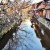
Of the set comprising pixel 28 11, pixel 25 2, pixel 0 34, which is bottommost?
pixel 28 11

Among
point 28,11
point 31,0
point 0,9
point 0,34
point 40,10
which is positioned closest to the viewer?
point 0,34

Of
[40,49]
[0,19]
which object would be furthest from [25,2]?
[40,49]

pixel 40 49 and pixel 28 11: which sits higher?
pixel 40 49

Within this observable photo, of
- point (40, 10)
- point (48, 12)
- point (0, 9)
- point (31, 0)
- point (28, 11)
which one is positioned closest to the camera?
point (0, 9)

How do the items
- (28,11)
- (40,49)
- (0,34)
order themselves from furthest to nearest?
(28,11) < (0,34) < (40,49)

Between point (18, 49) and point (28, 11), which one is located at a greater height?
point (18, 49)

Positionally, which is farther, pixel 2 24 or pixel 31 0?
pixel 31 0

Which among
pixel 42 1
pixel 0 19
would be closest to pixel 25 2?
pixel 42 1

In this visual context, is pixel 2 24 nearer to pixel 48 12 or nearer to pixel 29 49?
pixel 29 49

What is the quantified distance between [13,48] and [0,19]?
9463 mm

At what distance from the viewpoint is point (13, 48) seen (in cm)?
1712

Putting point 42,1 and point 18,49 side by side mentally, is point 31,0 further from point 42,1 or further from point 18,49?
point 18,49

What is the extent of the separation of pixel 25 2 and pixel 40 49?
45.3 meters

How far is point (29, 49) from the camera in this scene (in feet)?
55.1
